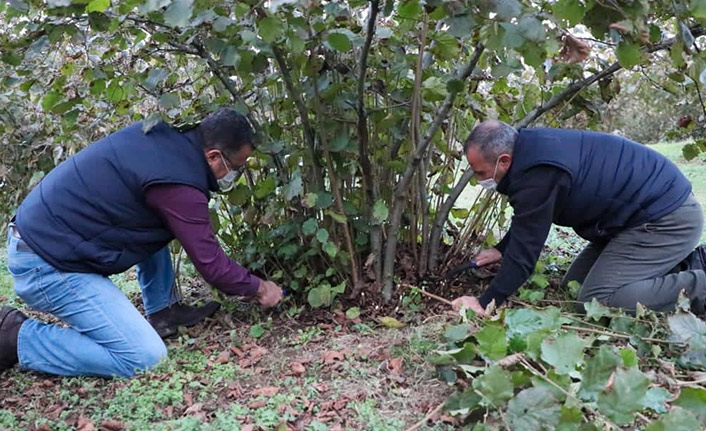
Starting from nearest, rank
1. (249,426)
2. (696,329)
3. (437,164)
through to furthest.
A: (249,426)
(696,329)
(437,164)

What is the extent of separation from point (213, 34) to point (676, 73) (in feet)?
7.20

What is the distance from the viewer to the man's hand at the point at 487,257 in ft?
11.2

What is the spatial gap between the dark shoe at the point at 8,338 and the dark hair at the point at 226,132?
1174 millimetres

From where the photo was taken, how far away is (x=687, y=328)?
255cm

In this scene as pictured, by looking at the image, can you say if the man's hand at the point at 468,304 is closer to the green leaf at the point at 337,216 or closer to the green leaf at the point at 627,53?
the green leaf at the point at 337,216

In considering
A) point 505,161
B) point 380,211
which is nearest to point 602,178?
point 505,161

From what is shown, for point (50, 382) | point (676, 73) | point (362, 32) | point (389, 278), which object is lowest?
point (50, 382)

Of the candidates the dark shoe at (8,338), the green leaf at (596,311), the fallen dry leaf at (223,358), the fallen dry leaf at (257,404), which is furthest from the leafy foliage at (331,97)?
the dark shoe at (8,338)

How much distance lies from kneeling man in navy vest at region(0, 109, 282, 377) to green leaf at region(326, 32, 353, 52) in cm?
59

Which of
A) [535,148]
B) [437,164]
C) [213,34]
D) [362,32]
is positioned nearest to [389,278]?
[437,164]

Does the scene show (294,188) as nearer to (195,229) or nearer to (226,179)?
(226,179)

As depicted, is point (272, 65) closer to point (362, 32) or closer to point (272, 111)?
point (272, 111)

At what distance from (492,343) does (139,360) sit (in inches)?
60.2

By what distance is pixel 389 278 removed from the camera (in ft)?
10.8
